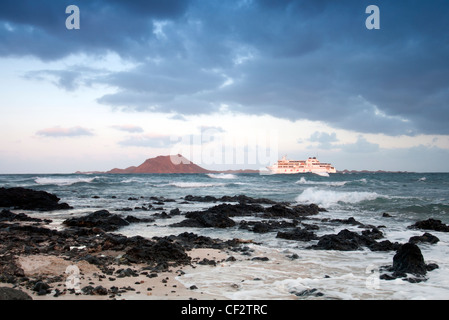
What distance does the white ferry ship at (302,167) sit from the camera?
507 ft

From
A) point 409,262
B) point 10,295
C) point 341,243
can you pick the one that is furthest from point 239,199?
point 10,295

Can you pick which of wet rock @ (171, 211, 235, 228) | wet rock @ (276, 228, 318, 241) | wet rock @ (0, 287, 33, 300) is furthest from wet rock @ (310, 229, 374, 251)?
wet rock @ (0, 287, 33, 300)

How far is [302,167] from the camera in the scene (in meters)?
156

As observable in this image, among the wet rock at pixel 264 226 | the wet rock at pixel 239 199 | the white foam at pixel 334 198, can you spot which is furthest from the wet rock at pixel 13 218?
the white foam at pixel 334 198

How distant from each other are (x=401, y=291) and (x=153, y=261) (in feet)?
17.1

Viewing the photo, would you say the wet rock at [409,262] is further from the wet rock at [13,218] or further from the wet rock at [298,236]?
the wet rock at [13,218]

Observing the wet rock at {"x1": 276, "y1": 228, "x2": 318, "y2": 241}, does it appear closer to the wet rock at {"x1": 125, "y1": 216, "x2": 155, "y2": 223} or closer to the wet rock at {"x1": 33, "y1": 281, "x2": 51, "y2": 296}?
the wet rock at {"x1": 125, "y1": 216, "x2": 155, "y2": 223}

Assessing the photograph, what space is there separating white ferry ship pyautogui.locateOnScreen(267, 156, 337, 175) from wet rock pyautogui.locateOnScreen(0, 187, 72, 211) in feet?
455

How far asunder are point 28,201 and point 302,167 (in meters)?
143

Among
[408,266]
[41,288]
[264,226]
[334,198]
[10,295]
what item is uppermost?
[10,295]

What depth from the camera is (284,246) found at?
33.9ft

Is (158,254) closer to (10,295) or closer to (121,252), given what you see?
(121,252)
